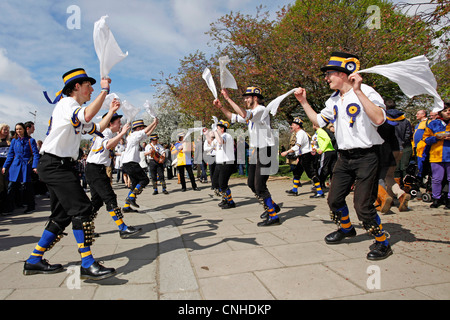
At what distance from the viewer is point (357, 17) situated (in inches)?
525

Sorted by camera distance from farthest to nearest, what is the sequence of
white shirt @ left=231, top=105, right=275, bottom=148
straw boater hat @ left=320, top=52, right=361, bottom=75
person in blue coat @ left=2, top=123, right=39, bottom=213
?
person in blue coat @ left=2, top=123, right=39, bottom=213, white shirt @ left=231, top=105, right=275, bottom=148, straw boater hat @ left=320, top=52, right=361, bottom=75

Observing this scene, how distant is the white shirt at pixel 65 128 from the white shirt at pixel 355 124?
293 centimetres

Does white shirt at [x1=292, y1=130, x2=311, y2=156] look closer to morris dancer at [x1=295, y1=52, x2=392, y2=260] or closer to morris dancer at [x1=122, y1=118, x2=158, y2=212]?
morris dancer at [x1=122, y1=118, x2=158, y2=212]

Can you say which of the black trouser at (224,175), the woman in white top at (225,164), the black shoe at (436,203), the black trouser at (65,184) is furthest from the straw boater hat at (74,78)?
the black shoe at (436,203)

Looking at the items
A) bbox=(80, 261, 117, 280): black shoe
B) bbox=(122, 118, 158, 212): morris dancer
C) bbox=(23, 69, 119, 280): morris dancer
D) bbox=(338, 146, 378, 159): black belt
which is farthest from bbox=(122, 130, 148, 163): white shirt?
bbox=(338, 146, 378, 159): black belt

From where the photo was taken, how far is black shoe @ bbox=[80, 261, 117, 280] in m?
3.02

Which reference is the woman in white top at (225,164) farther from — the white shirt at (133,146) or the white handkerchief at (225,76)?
the white handkerchief at (225,76)

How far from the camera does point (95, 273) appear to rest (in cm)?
303

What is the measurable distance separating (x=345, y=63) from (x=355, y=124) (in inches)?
29.6

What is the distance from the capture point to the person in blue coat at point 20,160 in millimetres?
7586

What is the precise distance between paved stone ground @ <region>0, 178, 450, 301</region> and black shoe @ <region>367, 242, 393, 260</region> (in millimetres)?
67

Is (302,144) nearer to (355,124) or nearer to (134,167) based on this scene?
(134,167)

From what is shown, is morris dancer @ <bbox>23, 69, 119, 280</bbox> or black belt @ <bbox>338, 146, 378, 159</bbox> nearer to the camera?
morris dancer @ <bbox>23, 69, 119, 280</bbox>
